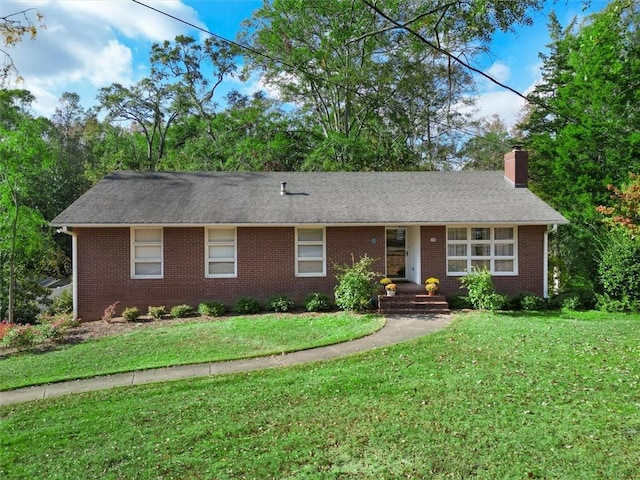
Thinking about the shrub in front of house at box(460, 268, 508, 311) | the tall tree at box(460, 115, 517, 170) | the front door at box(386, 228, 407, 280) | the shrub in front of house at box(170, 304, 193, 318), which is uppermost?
the tall tree at box(460, 115, 517, 170)

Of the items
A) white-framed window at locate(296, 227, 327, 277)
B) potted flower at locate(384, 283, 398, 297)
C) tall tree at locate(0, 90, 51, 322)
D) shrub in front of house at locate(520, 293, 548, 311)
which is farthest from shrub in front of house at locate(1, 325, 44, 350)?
shrub in front of house at locate(520, 293, 548, 311)

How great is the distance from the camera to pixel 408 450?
16.3 feet

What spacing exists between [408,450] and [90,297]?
12.5m

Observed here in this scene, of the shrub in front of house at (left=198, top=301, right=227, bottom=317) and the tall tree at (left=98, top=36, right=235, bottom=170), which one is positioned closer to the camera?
the shrub in front of house at (left=198, top=301, right=227, bottom=317)

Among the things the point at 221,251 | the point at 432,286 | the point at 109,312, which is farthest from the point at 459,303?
the point at 109,312

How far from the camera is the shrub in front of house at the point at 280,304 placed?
1393 cm

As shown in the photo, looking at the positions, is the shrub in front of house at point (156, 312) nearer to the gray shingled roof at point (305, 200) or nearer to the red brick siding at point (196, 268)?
the red brick siding at point (196, 268)

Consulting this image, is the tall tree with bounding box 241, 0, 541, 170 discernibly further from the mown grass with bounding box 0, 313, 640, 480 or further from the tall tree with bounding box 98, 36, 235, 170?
the mown grass with bounding box 0, 313, 640, 480

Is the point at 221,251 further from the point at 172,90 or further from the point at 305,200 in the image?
the point at 172,90

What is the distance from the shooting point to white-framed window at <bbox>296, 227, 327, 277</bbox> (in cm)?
1504

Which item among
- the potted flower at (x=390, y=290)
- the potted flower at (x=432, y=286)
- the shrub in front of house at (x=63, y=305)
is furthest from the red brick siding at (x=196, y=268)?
the shrub in front of house at (x=63, y=305)

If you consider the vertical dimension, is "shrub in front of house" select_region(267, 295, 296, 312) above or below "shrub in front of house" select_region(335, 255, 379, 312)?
below

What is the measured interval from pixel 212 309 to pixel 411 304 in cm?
609

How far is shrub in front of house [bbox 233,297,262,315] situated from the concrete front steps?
3831mm
